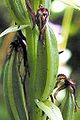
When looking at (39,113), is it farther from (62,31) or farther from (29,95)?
(62,31)

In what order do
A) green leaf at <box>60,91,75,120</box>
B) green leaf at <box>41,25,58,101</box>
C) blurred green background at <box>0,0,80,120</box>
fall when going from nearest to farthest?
1. green leaf at <box>41,25,58,101</box>
2. green leaf at <box>60,91,75,120</box>
3. blurred green background at <box>0,0,80,120</box>

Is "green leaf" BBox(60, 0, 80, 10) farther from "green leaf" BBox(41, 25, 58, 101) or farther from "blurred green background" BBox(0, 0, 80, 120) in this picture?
"blurred green background" BBox(0, 0, 80, 120)

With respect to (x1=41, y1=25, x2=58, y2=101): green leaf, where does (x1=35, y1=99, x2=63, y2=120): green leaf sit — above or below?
below

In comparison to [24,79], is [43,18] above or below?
above

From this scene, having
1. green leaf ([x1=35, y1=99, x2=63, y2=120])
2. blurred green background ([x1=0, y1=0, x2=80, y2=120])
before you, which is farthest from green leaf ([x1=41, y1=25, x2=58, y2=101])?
blurred green background ([x1=0, y1=0, x2=80, y2=120])

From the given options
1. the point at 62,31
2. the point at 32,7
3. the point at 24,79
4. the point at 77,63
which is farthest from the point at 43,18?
the point at 77,63

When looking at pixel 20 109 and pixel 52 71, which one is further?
pixel 20 109

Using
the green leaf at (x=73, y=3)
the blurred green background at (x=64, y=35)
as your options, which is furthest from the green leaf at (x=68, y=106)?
the green leaf at (x=73, y=3)
